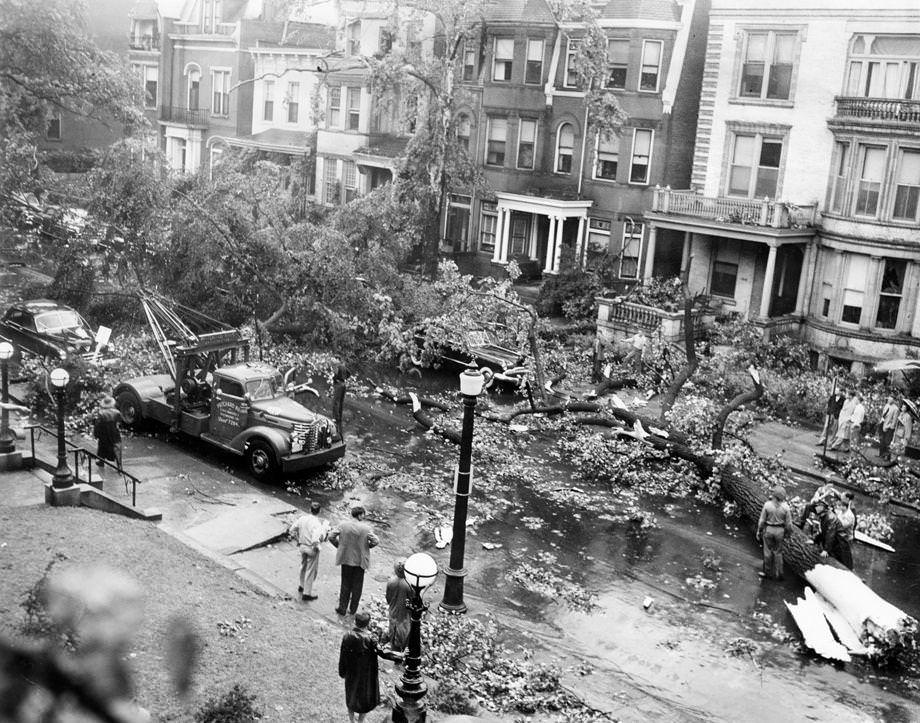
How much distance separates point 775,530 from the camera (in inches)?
611

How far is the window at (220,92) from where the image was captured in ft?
172

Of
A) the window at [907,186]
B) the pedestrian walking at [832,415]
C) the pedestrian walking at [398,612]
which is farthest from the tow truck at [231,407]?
the window at [907,186]

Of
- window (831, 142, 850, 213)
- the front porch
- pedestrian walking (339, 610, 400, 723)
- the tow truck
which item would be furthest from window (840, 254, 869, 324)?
pedestrian walking (339, 610, 400, 723)

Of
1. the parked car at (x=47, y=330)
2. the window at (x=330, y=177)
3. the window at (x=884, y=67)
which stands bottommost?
the parked car at (x=47, y=330)

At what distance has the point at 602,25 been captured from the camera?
1403 inches

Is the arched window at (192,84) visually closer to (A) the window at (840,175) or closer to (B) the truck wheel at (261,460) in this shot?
(A) the window at (840,175)

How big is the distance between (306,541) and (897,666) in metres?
7.73

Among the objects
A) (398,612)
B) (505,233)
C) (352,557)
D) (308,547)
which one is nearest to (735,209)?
(505,233)

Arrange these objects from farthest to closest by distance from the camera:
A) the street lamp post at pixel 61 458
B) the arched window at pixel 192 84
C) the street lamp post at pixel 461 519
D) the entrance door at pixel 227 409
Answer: the arched window at pixel 192 84, the entrance door at pixel 227 409, the street lamp post at pixel 61 458, the street lamp post at pixel 461 519

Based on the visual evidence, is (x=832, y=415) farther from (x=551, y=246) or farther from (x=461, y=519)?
(x=551, y=246)

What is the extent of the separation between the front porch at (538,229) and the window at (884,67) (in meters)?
10.3

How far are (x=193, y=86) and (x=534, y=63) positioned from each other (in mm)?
23665

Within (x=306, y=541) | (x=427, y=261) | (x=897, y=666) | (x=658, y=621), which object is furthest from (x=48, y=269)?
(x=897, y=666)

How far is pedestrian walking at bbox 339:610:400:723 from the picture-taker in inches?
373
